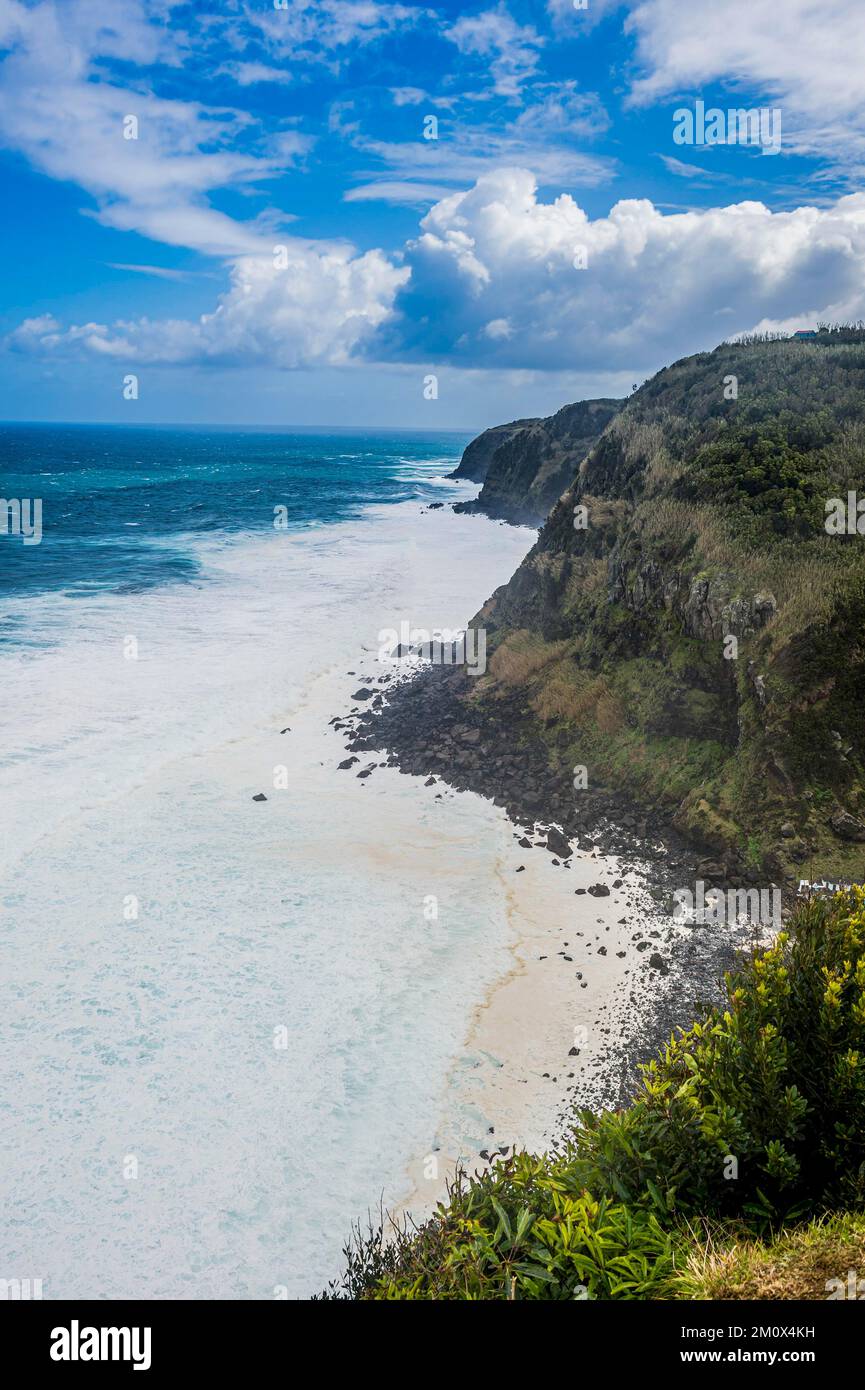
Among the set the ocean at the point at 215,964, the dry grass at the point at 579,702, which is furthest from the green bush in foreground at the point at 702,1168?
the dry grass at the point at 579,702

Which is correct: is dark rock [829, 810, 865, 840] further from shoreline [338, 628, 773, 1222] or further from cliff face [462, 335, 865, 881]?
shoreline [338, 628, 773, 1222]

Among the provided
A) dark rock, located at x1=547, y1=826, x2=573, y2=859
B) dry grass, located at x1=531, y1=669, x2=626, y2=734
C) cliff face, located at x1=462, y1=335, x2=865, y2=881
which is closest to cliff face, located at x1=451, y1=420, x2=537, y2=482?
cliff face, located at x1=462, y1=335, x2=865, y2=881

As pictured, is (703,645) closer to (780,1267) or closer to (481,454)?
(780,1267)

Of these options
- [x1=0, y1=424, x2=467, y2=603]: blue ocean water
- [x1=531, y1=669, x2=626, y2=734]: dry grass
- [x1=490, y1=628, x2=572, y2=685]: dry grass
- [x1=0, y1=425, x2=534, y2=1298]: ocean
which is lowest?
[x1=0, y1=425, x2=534, y2=1298]: ocean

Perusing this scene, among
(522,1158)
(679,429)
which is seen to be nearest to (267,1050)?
(522,1158)

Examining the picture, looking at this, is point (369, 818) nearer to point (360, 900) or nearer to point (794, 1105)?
point (360, 900)

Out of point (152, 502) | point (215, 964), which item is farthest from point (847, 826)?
point (152, 502)
